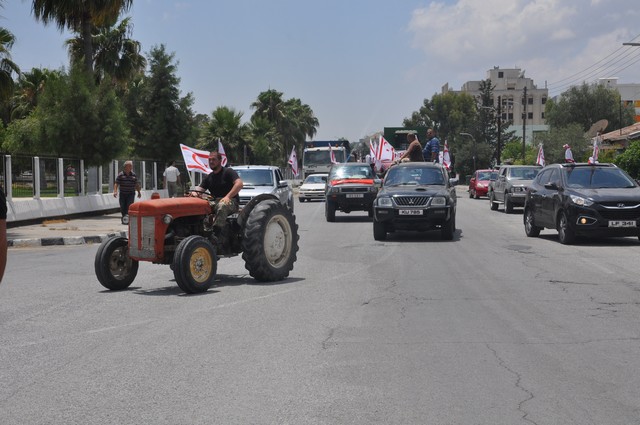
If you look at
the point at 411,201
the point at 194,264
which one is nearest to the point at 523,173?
the point at 411,201

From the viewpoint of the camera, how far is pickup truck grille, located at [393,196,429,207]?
17781mm

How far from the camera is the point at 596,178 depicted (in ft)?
58.1

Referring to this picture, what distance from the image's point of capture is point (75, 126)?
100ft

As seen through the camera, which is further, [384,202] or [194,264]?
[384,202]

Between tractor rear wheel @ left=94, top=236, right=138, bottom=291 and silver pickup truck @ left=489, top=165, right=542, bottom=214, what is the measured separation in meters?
20.8

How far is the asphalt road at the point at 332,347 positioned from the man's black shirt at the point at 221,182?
4.44 ft

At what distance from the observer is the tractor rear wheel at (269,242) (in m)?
11.1

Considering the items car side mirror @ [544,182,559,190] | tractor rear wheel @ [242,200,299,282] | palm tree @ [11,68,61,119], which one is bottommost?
tractor rear wheel @ [242,200,299,282]

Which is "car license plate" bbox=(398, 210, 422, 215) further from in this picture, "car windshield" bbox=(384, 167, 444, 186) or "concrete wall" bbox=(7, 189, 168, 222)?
"concrete wall" bbox=(7, 189, 168, 222)

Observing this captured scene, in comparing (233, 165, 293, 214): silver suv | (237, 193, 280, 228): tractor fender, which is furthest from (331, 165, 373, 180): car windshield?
(237, 193, 280, 228): tractor fender

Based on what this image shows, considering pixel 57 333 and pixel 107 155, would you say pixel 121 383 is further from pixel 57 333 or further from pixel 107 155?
pixel 107 155

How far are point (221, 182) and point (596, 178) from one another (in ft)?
32.1

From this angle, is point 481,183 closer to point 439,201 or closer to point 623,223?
point 439,201

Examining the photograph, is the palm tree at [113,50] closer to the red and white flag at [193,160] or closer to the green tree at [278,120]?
the red and white flag at [193,160]
